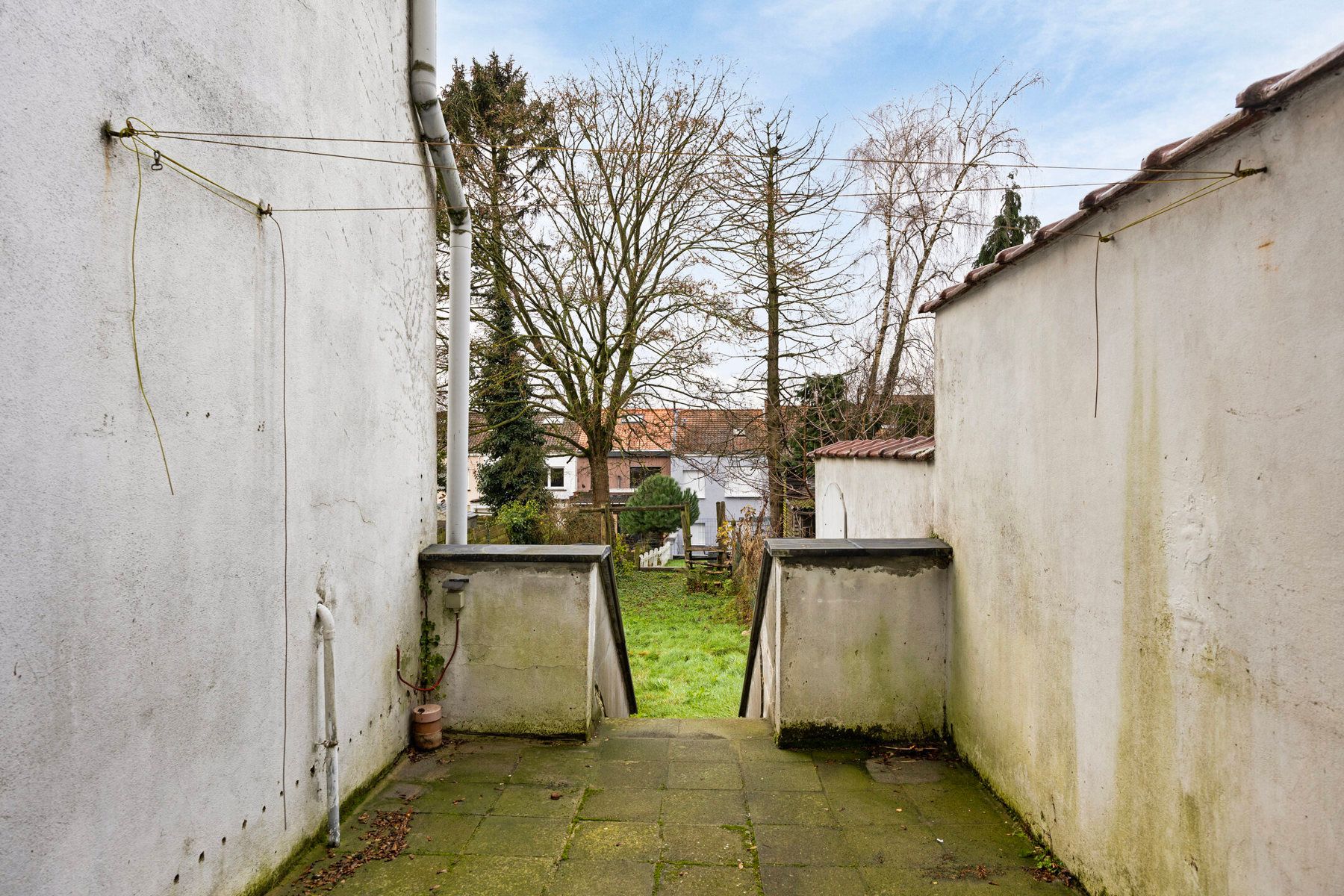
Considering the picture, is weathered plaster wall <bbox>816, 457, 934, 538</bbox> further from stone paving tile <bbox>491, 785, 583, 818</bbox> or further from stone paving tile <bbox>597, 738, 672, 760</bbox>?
stone paving tile <bbox>491, 785, 583, 818</bbox>

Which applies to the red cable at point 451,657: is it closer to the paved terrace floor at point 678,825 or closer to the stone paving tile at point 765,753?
the paved terrace floor at point 678,825

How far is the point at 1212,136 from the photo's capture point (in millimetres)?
2045

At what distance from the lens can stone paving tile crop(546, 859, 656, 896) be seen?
9.61ft

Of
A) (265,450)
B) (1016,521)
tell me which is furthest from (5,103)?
(1016,521)

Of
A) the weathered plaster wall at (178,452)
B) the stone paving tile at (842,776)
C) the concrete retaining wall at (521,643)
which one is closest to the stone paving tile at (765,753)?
the stone paving tile at (842,776)

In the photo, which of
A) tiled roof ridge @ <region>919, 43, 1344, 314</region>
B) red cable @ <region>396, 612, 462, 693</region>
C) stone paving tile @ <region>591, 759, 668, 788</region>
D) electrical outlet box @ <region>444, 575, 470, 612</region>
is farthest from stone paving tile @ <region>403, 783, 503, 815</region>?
tiled roof ridge @ <region>919, 43, 1344, 314</region>

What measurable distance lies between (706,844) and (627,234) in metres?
12.8

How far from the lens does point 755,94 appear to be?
13.8m

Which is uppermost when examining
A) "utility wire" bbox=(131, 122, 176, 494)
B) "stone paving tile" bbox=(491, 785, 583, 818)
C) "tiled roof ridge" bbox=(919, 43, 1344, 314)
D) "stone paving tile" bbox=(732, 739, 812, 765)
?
"tiled roof ridge" bbox=(919, 43, 1344, 314)

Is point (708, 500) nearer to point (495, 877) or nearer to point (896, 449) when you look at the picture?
point (896, 449)

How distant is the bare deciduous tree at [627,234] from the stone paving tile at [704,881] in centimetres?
1165

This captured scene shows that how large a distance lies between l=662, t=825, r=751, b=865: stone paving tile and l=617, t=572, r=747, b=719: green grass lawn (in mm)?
2295

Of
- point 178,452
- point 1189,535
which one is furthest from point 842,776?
point 178,452

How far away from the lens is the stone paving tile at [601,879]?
2.93 metres
